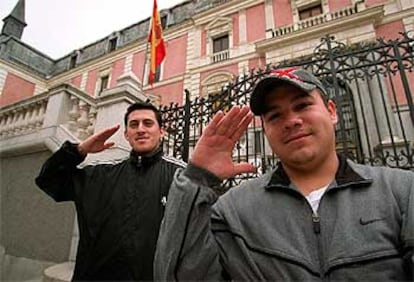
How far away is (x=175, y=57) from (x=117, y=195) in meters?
17.5

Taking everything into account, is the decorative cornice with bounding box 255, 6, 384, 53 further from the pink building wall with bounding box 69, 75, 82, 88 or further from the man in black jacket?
the pink building wall with bounding box 69, 75, 82, 88

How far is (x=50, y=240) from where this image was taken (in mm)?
3496

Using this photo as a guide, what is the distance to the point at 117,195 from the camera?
184cm

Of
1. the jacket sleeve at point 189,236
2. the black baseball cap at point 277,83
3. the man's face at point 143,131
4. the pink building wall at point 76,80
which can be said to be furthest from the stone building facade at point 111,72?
the black baseball cap at point 277,83

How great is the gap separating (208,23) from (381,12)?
10108 millimetres

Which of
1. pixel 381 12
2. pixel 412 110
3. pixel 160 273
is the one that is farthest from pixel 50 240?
pixel 381 12

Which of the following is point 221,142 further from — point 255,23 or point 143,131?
point 255,23

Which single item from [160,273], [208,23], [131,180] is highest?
[208,23]

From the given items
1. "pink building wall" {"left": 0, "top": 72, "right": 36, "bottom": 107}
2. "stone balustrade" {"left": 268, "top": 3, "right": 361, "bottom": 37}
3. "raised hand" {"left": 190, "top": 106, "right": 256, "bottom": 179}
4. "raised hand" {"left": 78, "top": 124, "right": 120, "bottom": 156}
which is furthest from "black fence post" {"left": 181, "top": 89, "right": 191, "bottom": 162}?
"pink building wall" {"left": 0, "top": 72, "right": 36, "bottom": 107}

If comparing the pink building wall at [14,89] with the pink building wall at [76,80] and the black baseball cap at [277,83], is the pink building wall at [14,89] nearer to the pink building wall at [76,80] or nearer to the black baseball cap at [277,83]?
the pink building wall at [76,80]

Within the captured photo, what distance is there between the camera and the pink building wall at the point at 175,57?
688 inches

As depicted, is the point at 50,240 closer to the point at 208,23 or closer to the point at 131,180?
the point at 131,180

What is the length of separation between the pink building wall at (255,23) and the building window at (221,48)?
5.22 feet

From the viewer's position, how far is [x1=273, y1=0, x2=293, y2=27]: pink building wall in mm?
14461
